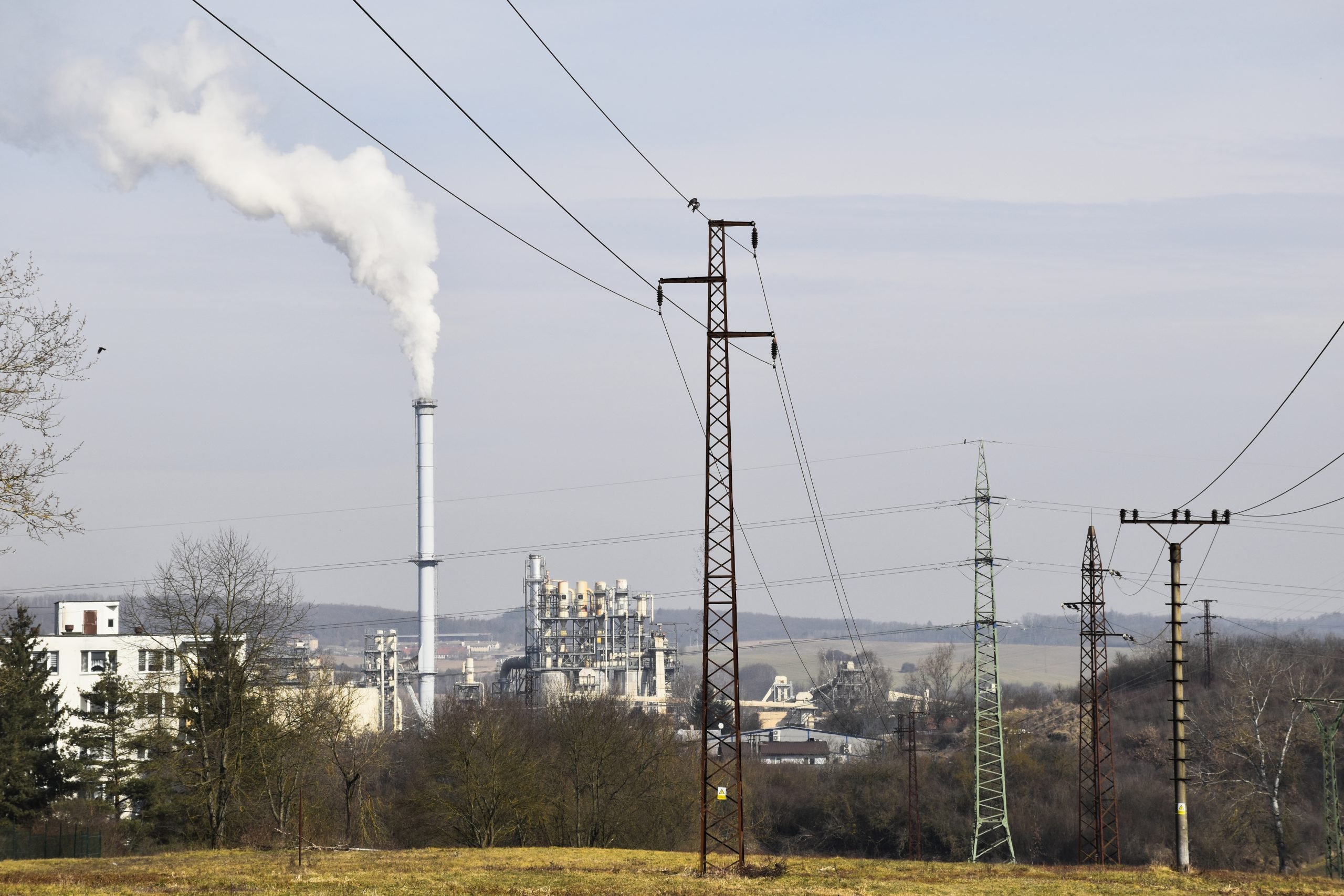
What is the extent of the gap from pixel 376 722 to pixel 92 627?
34.0 meters

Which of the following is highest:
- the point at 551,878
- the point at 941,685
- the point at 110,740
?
the point at 551,878

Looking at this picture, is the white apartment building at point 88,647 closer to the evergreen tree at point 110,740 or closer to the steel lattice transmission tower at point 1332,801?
the evergreen tree at point 110,740

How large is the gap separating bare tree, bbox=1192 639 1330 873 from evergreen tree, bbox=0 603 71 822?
153 ft

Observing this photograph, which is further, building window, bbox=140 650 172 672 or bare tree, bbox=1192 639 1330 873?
bare tree, bbox=1192 639 1330 873

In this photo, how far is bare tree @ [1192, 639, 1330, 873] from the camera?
58438mm

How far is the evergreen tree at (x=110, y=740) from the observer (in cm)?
4900

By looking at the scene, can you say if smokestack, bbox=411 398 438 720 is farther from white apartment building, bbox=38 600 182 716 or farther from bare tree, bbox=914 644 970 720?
bare tree, bbox=914 644 970 720

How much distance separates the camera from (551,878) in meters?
26.3

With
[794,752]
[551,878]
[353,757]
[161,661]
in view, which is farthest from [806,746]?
[551,878]

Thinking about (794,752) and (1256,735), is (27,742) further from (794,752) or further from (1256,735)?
(794,752)

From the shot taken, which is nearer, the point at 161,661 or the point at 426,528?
the point at 161,661

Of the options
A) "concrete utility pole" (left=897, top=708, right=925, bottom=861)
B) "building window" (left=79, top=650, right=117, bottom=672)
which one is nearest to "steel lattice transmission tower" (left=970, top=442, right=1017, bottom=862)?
"concrete utility pole" (left=897, top=708, right=925, bottom=861)

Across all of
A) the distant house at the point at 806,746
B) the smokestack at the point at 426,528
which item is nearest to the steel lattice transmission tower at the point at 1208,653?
the distant house at the point at 806,746

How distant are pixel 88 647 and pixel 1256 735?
67.9m
